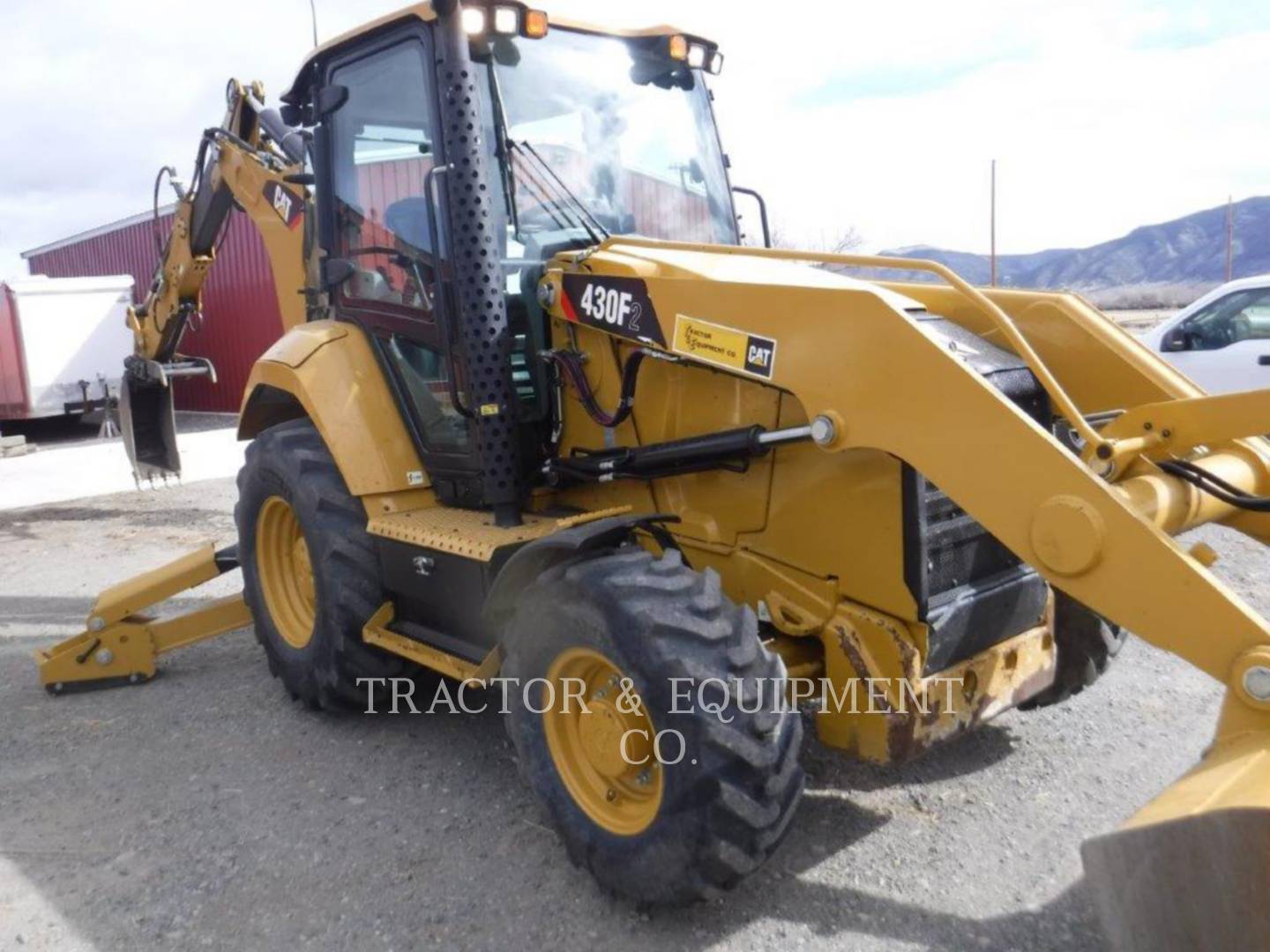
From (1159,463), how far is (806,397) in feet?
3.04

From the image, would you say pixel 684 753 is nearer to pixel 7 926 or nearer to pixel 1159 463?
pixel 1159 463

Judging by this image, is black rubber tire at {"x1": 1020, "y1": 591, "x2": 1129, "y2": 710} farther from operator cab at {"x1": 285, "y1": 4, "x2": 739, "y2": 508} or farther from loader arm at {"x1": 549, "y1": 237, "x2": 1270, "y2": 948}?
operator cab at {"x1": 285, "y1": 4, "x2": 739, "y2": 508}

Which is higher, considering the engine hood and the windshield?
the windshield

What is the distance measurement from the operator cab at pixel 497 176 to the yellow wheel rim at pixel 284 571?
0.94 metres

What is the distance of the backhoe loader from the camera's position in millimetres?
2582

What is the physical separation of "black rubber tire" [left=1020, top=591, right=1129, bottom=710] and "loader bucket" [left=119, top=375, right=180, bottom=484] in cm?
648

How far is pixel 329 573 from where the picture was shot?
13.8 ft

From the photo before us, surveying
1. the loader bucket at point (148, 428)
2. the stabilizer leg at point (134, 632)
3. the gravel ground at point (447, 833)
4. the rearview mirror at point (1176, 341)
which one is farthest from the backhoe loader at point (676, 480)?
the rearview mirror at point (1176, 341)

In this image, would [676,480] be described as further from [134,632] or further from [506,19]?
[134,632]

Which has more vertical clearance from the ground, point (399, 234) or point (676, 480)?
point (399, 234)

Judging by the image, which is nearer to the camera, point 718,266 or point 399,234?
point 718,266

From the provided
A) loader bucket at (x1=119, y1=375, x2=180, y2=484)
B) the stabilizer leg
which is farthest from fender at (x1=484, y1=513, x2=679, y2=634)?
loader bucket at (x1=119, y1=375, x2=180, y2=484)

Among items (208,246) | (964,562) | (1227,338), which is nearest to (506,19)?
(964,562)

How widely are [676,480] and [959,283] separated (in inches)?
45.3
